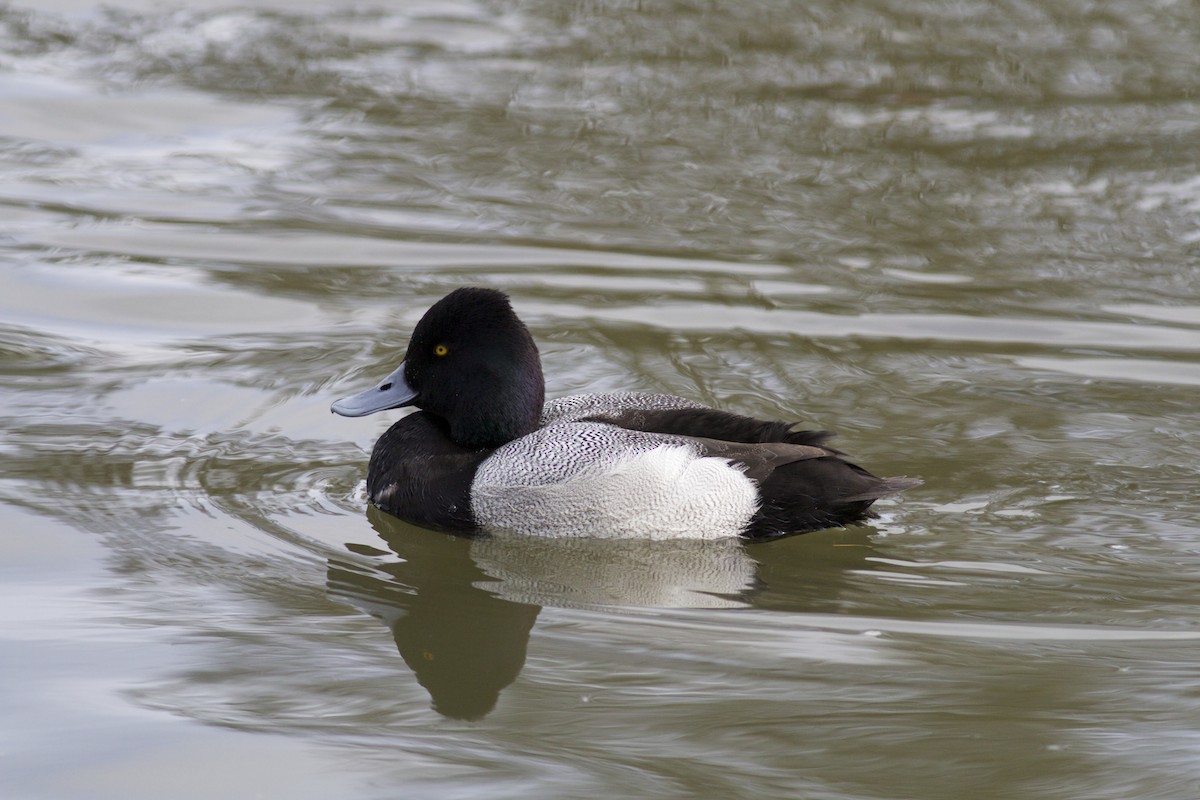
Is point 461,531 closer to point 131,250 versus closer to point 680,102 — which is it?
point 131,250

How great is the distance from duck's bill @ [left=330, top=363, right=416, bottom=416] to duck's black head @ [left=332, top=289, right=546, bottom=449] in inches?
1.9

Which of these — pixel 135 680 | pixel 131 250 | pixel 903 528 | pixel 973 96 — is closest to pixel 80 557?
pixel 135 680

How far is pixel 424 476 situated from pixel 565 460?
56 cm

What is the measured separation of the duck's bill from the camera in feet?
21.8

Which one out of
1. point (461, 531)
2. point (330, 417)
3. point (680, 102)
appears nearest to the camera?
point (461, 531)

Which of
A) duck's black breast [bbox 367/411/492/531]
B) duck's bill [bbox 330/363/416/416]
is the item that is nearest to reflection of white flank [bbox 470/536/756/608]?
duck's black breast [bbox 367/411/492/531]

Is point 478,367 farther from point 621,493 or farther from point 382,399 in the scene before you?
point 621,493

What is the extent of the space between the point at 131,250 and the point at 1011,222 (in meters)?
5.20

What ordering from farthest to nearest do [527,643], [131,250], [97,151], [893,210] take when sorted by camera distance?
[97,151] < [893,210] < [131,250] < [527,643]

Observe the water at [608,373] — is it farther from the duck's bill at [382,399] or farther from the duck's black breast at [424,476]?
the duck's bill at [382,399]

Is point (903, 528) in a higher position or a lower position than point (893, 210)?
lower

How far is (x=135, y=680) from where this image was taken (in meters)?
4.99

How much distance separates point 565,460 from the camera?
249 inches

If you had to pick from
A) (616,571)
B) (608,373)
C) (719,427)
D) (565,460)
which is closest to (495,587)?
(616,571)
